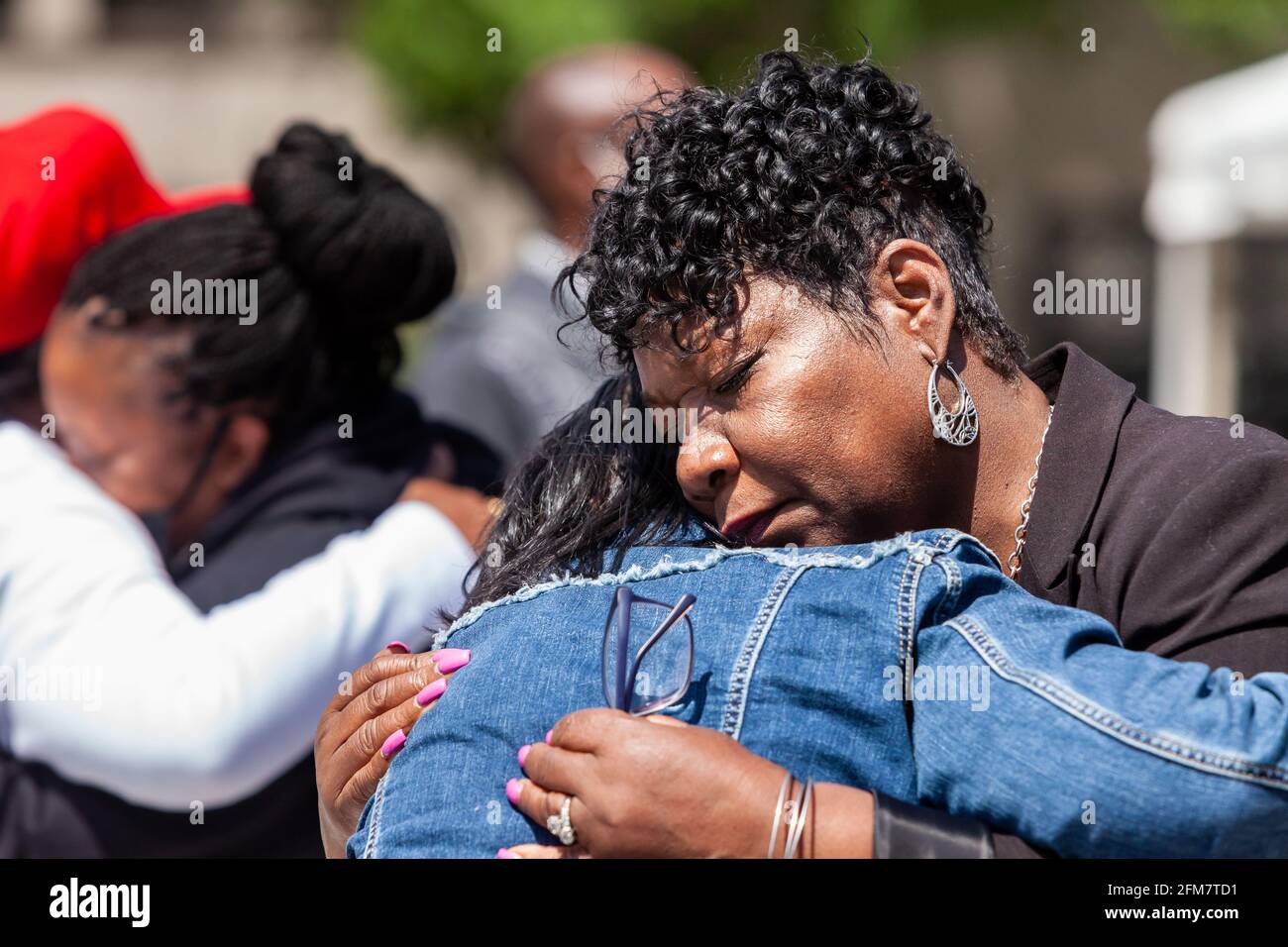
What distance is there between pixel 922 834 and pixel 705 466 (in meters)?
0.57

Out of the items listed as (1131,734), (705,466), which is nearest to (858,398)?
(705,466)

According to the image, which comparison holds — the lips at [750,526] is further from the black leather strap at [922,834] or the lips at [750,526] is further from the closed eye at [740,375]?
the black leather strap at [922,834]

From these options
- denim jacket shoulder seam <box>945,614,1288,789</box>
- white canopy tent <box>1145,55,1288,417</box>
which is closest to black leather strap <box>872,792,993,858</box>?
denim jacket shoulder seam <box>945,614,1288,789</box>

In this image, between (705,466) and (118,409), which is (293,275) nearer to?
(118,409)

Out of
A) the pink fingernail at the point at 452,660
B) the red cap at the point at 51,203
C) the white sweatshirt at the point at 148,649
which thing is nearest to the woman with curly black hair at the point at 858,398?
the pink fingernail at the point at 452,660

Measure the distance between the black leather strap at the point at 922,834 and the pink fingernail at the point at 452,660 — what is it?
558mm

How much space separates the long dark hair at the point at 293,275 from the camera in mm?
2918

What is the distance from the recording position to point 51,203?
9.39 ft

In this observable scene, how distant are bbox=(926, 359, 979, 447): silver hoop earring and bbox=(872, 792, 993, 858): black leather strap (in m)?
0.55

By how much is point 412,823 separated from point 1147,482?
1.00 m

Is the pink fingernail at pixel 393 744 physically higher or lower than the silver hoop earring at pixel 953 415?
lower

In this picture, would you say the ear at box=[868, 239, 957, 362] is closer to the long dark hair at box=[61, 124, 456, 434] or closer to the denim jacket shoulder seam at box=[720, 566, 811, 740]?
the denim jacket shoulder seam at box=[720, 566, 811, 740]

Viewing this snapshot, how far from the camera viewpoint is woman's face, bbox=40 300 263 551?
287 cm

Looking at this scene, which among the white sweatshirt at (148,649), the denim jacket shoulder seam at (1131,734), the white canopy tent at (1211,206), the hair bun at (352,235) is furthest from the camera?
the white canopy tent at (1211,206)
